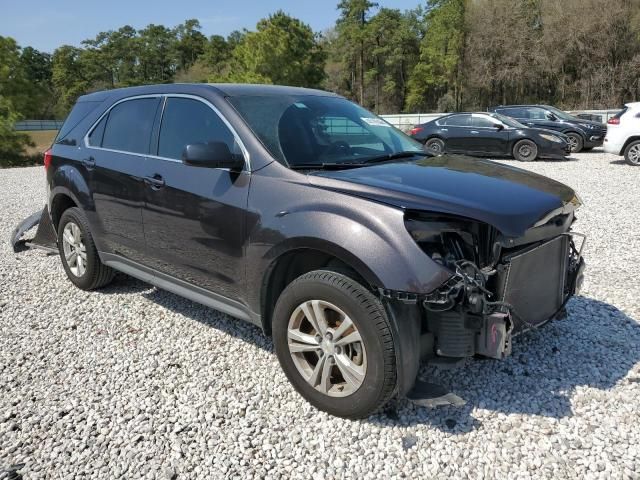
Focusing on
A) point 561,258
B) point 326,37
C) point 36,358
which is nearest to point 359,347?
point 561,258

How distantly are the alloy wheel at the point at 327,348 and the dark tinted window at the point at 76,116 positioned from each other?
322 centimetres

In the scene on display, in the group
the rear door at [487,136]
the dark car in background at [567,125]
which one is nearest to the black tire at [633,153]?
the rear door at [487,136]

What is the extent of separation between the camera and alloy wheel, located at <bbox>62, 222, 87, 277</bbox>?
4930mm

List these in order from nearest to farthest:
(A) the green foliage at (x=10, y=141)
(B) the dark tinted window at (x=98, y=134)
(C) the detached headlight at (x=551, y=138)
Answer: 1. (B) the dark tinted window at (x=98, y=134)
2. (C) the detached headlight at (x=551, y=138)
3. (A) the green foliage at (x=10, y=141)

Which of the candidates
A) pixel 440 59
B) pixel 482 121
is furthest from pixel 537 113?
pixel 440 59

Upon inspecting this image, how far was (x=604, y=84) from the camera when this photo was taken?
123 feet

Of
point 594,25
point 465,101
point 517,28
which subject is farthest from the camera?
point 465,101

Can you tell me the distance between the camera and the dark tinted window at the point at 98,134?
182 inches

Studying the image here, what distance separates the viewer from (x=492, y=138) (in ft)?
51.0

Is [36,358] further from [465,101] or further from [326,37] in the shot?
[326,37]

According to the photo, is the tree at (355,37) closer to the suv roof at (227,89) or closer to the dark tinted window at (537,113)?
the dark tinted window at (537,113)

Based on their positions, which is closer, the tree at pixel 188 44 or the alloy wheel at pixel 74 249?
the alloy wheel at pixel 74 249

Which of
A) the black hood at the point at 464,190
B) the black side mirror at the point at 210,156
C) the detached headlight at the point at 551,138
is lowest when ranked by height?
the detached headlight at the point at 551,138

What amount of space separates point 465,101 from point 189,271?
51.7 metres
